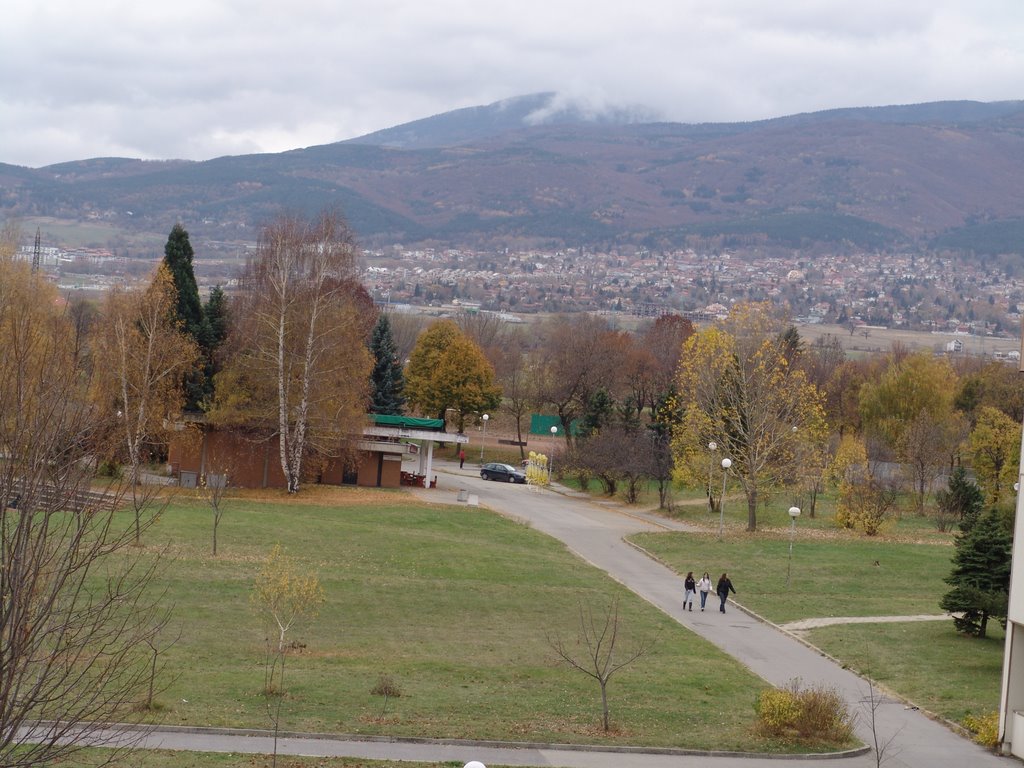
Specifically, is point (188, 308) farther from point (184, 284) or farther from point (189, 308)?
point (184, 284)

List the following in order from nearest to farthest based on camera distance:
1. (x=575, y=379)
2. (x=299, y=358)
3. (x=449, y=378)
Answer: (x=299, y=358), (x=449, y=378), (x=575, y=379)

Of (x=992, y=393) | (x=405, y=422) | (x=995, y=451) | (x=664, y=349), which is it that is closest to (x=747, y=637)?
(x=405, y=422)

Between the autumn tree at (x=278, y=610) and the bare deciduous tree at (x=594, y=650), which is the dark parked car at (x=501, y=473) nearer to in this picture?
the bare deciduous tree at (x=594, y=650)

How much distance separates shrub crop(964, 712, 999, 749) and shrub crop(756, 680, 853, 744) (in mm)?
1977

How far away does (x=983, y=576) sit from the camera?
24.8 meters

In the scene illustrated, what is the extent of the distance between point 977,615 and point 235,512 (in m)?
21.0

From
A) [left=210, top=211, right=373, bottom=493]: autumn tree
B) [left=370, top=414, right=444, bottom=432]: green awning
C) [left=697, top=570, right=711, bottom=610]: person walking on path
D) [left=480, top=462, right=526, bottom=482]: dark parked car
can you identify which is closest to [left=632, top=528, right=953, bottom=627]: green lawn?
[left=697, top=570, right=711, bottom=610]: person walking on path

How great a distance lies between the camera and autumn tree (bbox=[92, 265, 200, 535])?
125 ft

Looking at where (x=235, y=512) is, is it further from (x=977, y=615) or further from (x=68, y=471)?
(x=68, y=471)

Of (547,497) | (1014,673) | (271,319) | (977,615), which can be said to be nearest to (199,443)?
(271,319)

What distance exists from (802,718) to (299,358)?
28.7 m

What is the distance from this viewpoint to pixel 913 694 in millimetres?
20891

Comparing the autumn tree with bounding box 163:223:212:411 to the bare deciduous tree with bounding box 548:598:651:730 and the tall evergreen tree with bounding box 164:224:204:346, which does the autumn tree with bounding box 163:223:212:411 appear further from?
the bare deciduous tree with bounding box 548:598:651:730

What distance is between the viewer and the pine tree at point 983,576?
24.5 meters
